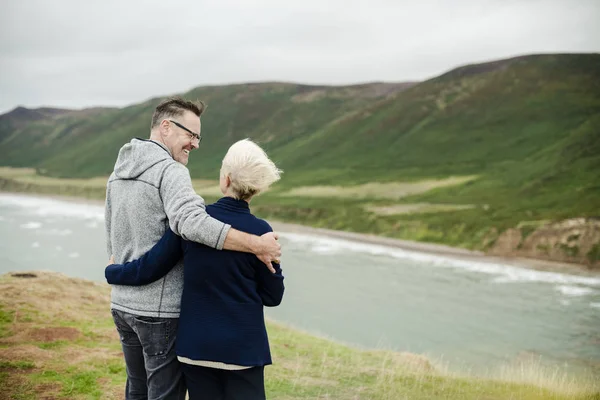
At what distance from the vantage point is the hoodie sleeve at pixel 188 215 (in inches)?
153

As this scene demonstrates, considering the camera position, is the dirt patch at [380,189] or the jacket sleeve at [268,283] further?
the dirt patch at [380,189]

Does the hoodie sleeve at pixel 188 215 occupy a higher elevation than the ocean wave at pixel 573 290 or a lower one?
higher

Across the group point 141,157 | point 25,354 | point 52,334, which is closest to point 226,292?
point 141,157

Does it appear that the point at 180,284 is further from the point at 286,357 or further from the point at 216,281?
the point at 286,357

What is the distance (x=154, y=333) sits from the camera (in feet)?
13.8

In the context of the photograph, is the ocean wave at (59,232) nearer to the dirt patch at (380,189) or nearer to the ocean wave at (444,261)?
the ocean wave at (444,261)

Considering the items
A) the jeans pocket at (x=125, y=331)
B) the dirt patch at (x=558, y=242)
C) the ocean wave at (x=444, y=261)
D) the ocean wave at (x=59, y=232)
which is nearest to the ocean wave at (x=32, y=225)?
the ocean wave at (x=59, y=232)

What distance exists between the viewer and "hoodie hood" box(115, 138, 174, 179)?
13.9 feet

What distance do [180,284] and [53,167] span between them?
212m

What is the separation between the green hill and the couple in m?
43.5

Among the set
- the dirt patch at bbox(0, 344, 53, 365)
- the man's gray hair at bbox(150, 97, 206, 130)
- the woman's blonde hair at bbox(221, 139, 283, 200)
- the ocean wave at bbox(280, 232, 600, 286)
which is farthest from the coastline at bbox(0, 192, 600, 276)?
the man's gray hair at bbox(150, 97, 206, 130)

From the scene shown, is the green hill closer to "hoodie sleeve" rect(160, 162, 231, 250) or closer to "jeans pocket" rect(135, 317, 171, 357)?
"jeans pocket" rect(135, 317, 171, 357)

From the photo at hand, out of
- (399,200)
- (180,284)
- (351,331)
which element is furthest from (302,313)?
(399,200)

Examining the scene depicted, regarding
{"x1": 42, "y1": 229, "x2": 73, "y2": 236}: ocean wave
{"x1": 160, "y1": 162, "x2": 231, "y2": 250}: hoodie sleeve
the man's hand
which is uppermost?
{"x1": 160, "y1": 162, "x2": 231, "y2": 250}: hoodie sleeve
